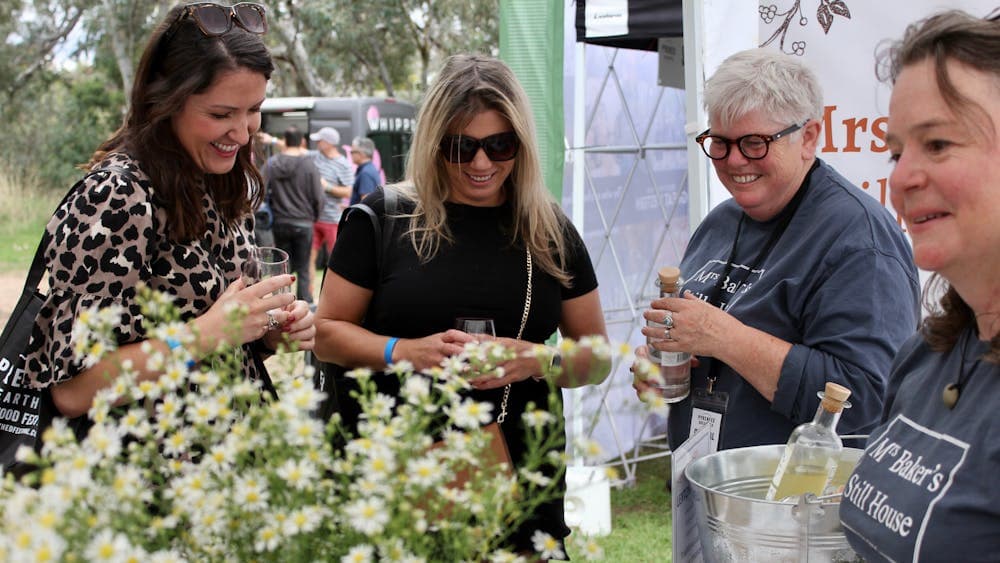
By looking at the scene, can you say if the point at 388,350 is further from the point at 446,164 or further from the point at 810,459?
the point at 810,459

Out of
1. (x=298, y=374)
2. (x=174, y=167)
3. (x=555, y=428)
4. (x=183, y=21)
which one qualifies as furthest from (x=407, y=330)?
(x=555, y=428)

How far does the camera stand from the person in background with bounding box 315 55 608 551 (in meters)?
2.39

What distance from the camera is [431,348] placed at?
227 centimetres

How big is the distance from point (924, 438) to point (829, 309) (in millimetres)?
638

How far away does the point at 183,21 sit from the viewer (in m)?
2.02

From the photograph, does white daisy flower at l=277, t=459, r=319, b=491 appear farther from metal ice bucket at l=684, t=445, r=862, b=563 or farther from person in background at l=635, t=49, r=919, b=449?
person in background at l=635, t=49, r=919, b=449

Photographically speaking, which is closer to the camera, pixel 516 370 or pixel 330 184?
pixel 516 370

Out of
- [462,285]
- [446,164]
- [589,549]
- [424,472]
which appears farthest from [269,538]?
[446,164]

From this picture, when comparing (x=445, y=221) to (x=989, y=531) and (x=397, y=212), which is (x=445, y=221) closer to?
(x=397, y=212)

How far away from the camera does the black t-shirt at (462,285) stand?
239 cm

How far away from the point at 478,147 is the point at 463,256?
10.9 inches

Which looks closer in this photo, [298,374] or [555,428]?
[555,428]

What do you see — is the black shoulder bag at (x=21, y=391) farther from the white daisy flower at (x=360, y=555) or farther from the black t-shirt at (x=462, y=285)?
the white daisy flower at (x=360, y=555)

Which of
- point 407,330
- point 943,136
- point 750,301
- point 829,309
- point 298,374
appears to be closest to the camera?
point 298,374
